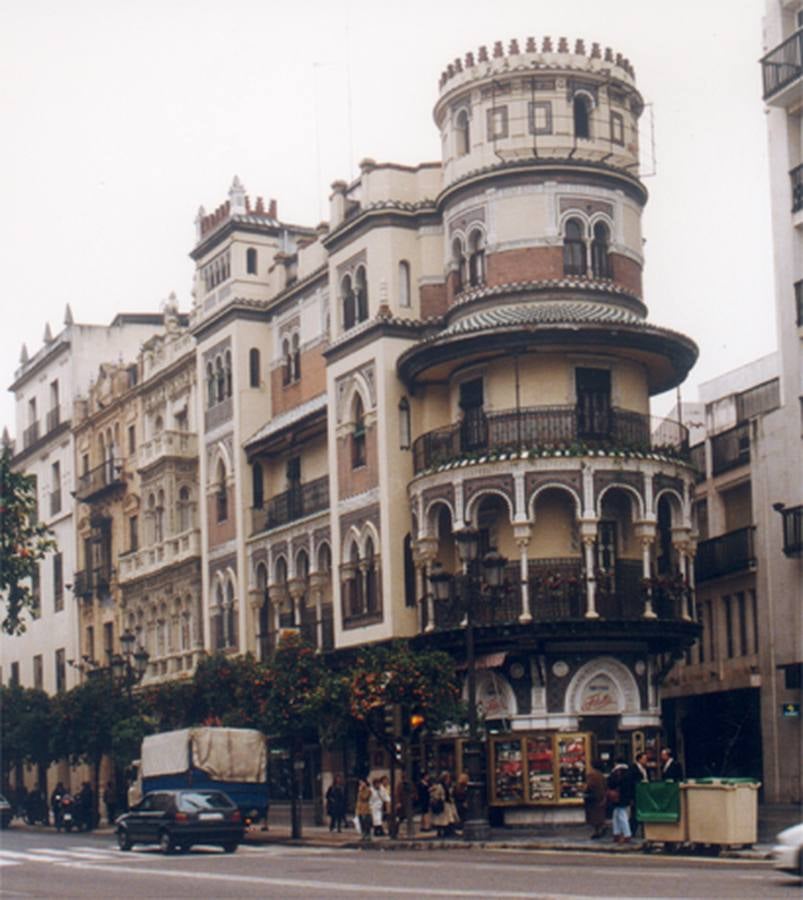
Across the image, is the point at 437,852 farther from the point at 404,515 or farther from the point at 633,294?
the point at 633,294

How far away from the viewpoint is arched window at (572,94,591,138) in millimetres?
49281

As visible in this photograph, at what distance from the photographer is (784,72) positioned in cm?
4706

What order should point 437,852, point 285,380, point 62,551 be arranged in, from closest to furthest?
point 437,852 → point 285,380 → point 62,551

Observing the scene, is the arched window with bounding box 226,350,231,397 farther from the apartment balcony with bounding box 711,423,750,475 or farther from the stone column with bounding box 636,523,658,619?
the stone column with bounding box 636,523,658,619

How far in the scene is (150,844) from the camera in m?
40.8

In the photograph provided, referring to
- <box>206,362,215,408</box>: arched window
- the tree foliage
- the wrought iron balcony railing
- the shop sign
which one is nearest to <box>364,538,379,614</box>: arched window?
the wrought iron balcony railing

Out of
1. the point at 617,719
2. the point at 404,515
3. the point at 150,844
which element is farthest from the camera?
the point at 404,515

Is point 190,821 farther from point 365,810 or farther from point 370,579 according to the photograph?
point 370,579

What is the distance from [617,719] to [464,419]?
8.34m

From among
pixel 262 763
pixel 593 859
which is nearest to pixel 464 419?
pixel 262 763

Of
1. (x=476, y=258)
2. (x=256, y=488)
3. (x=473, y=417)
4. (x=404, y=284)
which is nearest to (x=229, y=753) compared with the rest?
(x=473, y=417)

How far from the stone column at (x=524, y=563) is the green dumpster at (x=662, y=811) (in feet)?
41.2

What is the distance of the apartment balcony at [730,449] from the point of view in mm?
52062

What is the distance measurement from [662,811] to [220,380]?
31510mm
